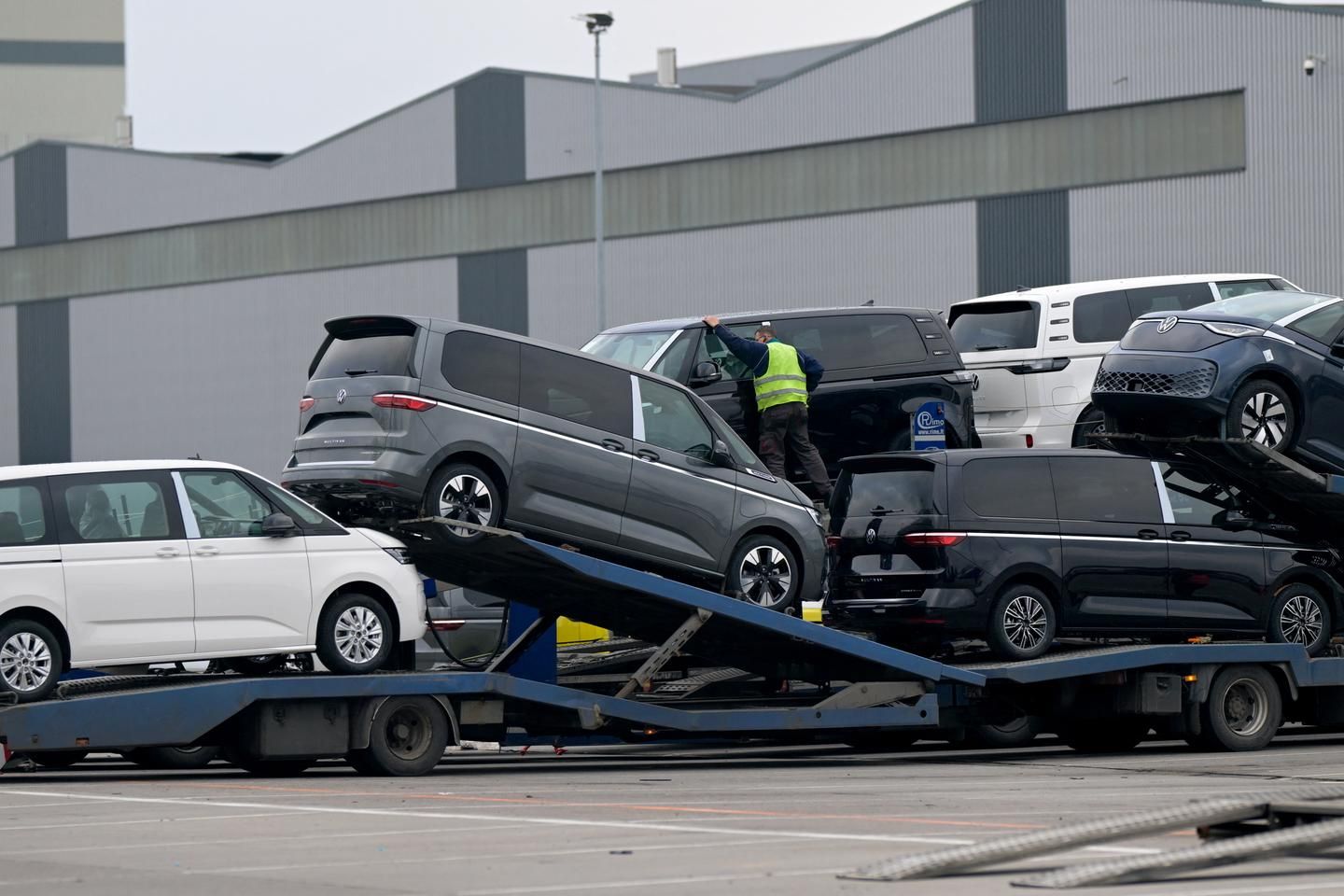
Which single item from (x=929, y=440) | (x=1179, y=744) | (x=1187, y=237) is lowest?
(x=1179, y=744)

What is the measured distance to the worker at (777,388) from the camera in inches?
628

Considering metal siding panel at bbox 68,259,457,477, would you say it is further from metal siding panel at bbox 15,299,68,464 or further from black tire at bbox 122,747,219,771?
black tire at bbox 122,747,219,771

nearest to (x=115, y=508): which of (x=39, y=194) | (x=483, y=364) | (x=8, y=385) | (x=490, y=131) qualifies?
(x=483, y=364)

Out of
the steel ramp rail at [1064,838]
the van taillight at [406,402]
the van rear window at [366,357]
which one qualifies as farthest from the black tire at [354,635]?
the steel ramp rail at [1064,838]

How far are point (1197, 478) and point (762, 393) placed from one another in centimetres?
349

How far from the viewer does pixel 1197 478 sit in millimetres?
15633

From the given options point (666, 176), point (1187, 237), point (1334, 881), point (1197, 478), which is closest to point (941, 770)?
point (1197, 478)

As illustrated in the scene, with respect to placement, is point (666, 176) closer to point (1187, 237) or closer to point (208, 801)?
point (1187, 237)

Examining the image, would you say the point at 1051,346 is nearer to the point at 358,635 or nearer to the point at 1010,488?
the point at 1010,488

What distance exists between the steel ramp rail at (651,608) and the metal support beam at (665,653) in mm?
76

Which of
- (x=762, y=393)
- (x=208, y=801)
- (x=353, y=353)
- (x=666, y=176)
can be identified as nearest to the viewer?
(x=208, y=801)

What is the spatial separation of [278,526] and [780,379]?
15.6 feet

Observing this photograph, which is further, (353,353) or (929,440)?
(929,440)

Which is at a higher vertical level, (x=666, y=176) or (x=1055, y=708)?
(x=666, y=176)
